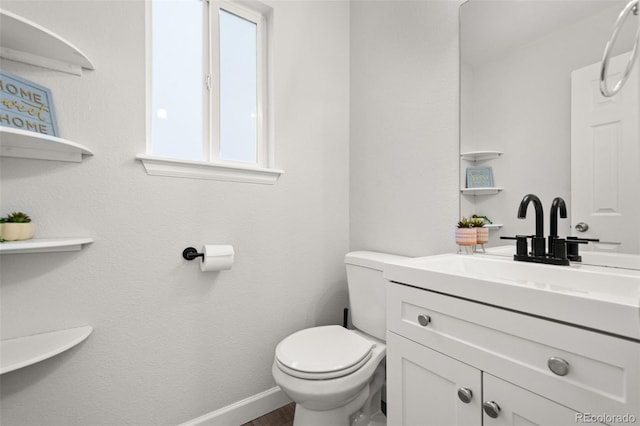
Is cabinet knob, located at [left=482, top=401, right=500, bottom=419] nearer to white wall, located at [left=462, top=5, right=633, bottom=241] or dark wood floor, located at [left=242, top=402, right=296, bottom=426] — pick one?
white wall, located at [left=462, top=5, right=633, bottom=241]

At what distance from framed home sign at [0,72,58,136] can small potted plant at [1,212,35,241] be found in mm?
305

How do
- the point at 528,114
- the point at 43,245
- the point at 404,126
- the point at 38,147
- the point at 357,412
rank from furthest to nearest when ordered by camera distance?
the point at 404,126 < the point at 357,412 < the point at 528,114 < the point at 38,147 < the point at 43,245

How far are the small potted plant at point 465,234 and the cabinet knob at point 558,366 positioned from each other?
25.6 inches

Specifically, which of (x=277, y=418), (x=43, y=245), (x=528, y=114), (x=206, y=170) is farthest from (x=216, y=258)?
(x=528, y=114)

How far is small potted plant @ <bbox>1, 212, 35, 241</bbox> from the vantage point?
3.02 ft

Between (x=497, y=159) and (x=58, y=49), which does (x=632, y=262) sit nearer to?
(x=497, y=159)

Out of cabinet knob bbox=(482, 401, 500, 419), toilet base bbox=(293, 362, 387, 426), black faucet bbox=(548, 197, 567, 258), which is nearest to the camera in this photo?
cabinet knob bbox=(482, 401, 500, 419)

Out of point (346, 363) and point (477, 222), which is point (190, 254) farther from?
point (477, 222)

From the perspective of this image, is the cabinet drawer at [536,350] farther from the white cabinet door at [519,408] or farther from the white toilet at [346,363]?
the white toilet at [346,363]

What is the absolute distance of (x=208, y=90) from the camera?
1481 millimetres

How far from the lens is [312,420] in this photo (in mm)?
1222

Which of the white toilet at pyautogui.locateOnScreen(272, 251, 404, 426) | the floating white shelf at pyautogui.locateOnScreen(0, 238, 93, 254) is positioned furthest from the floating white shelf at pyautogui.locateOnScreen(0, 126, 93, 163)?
the white toilet at pyautogui.locateOnScreen(272, 251, 404, 426)

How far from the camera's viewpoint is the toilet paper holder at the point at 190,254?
1322 mm

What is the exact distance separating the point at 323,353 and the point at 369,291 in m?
0.40
